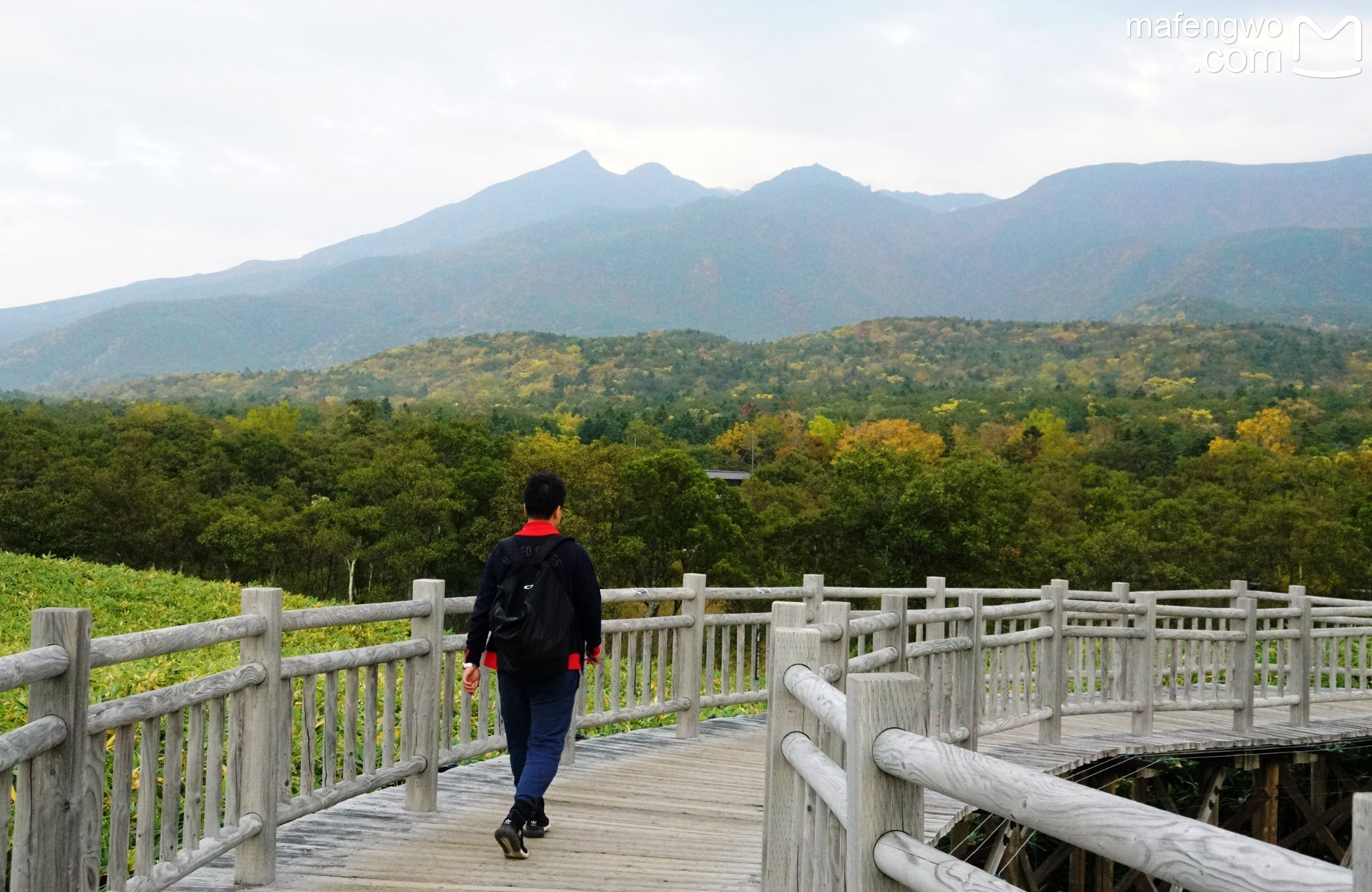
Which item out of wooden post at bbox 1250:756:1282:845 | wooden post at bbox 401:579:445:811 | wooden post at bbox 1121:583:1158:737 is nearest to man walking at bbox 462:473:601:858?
wooden post at bbox 401:579:445:811

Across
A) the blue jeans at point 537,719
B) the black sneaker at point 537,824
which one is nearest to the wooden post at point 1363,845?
the blue jeans at point 537,719

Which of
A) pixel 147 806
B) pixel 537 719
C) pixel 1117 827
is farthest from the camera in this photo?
pixel 537 719

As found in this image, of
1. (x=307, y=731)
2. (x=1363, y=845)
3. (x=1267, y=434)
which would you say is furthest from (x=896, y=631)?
(x=1267, y=434)

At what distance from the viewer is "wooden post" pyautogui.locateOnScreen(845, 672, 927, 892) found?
2512 mm

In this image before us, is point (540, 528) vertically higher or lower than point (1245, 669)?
higher

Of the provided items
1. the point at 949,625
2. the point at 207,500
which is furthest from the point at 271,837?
the point at 207,500

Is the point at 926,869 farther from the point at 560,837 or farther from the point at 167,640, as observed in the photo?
the point at 560,837

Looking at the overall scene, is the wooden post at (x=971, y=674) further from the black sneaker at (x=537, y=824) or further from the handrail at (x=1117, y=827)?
the handrail at (x=1117, y=827)

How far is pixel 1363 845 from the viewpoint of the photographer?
4.43 feet

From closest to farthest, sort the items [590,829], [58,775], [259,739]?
[58,775] < [259,739] < [590,829]

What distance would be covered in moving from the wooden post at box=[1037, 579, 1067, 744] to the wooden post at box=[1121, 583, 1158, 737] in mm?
1187

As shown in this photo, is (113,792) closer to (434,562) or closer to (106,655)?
(106,655)

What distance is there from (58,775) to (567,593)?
2570 mm

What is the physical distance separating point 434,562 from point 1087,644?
49342 millimetres
